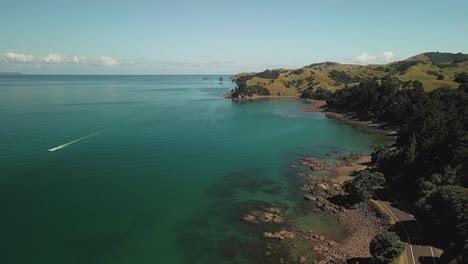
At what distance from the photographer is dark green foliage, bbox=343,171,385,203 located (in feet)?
185

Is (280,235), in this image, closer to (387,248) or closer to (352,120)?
(387,248)

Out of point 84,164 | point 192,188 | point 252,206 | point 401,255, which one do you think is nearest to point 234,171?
point 192,188

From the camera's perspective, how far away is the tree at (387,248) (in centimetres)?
3844

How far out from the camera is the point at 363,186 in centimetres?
5756

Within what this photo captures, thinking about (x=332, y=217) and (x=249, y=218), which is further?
(x=332, y=217)

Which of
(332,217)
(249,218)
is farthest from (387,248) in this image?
(249,218)

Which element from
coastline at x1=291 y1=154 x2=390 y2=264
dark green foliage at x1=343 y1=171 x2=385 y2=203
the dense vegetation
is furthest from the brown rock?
the dense vegetation

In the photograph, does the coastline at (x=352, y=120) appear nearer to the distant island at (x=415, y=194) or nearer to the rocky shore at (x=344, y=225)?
the distant island at (x=415, y=194)

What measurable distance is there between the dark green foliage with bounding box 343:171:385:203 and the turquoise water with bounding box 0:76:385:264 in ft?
27.1

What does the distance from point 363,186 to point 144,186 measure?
37619 mm

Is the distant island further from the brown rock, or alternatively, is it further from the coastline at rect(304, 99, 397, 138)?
the coastline at rect(304, 99, 397, 138)

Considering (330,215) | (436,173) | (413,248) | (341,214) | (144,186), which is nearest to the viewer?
(413,248)

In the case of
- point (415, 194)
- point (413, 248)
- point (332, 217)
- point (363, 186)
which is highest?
point (363, 186)

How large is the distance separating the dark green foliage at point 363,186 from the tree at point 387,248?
16.7m
